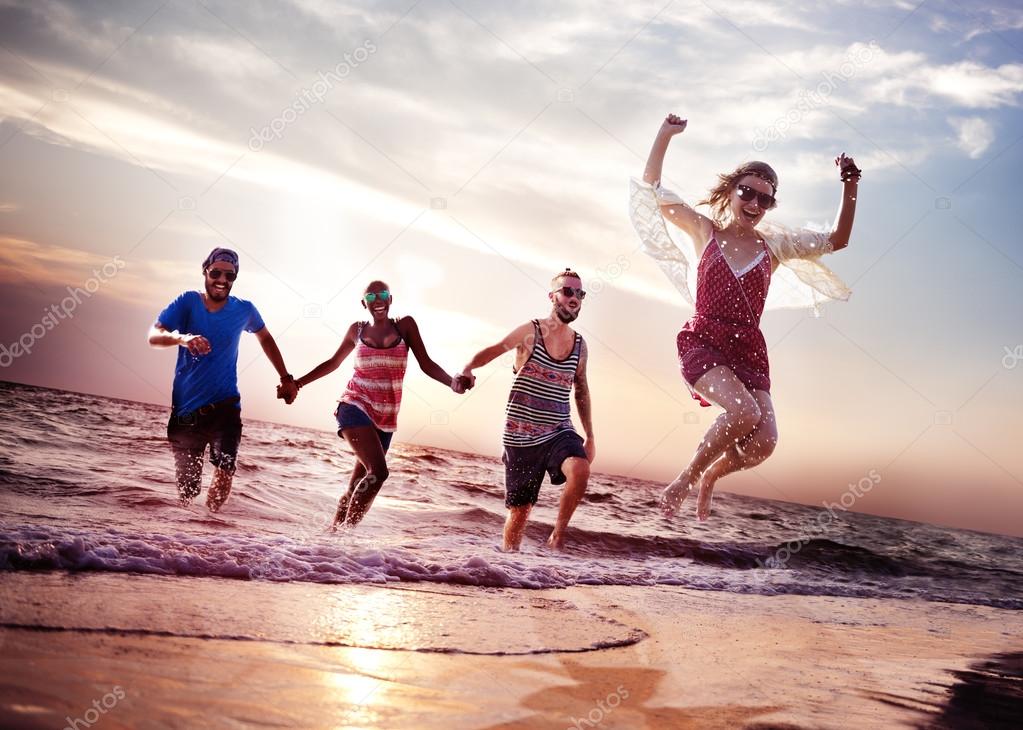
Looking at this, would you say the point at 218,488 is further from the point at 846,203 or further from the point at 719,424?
the point at 846,203

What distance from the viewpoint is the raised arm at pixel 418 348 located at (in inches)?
245

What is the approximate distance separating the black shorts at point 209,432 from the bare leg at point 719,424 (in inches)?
134

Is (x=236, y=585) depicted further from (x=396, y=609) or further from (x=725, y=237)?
(x=725, y=237)

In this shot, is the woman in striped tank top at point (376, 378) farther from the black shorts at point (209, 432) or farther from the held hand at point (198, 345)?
the held hand at point (198, 345)

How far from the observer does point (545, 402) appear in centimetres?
598

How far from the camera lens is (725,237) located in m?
5.22

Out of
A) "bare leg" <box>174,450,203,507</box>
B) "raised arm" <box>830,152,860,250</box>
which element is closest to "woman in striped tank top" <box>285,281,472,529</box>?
"bare leg" <box>174,450,203,507</box>

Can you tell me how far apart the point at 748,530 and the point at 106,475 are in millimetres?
12103

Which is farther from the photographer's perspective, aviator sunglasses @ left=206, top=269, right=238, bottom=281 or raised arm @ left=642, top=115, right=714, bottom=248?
aviator sunglasses @ left=206, top=269, right=238, bottom=281

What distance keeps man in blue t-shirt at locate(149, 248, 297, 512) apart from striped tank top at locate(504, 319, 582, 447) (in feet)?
5.56

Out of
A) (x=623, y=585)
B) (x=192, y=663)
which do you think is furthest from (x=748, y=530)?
(x=192, y=663)

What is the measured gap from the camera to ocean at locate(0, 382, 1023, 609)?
4688 mm

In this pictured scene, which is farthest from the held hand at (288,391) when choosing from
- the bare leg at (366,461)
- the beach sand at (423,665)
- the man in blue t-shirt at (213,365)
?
the beach sand at (423,665)

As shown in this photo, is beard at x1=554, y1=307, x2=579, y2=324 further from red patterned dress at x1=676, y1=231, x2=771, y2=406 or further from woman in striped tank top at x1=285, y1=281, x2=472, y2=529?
red patterned dress at x1=676, y1=231, x2=771, y2=406
